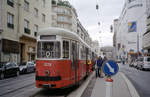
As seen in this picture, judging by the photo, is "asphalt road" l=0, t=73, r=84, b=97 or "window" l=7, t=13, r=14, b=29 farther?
"window" l=7, t=13, r=14, b=29

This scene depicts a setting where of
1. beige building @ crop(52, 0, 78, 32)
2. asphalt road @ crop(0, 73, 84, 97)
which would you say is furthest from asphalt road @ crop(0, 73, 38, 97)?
beige building @ crop(52, 0, 78, 32)

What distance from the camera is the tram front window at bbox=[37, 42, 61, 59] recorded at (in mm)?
7930

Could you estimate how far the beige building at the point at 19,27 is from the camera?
2452 centimetres

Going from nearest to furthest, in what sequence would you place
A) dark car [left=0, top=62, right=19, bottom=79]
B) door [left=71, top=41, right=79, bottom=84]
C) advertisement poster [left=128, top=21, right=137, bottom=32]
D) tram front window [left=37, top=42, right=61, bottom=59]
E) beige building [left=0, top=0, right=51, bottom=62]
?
tram front window [left=37, top=42, right=61, bottom=59]
door [left=71, top=41, right=79, bottom=84]
dark car [left=0, top=62, right=19, bottom=79]
beige building [left=0, top=0, right=51, bottom=62]
advertisement poster [left=128, top=21, right=137, bottom=32]

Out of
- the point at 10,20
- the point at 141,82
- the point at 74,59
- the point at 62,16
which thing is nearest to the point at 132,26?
the point at 62,16

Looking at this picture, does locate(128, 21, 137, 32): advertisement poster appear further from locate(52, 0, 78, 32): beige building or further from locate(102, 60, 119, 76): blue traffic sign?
locate(102, 60, 119, 76): blue traffic sign

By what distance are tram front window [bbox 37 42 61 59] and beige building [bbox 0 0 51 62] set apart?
56.7 feet

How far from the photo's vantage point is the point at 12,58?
26203 mm

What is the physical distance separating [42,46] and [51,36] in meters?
0.62

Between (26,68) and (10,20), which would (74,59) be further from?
(10,20)

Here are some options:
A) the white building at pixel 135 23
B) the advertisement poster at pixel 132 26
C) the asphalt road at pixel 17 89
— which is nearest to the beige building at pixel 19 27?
the asphalt road at pixel 17 89

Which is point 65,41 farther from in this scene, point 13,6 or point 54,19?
point 54,19

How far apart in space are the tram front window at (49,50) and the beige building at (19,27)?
17.3 metres

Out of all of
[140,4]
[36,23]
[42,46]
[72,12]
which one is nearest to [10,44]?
[36,23]
